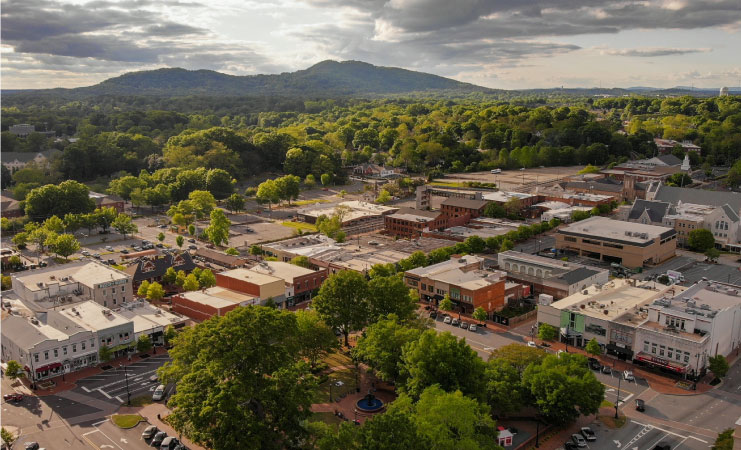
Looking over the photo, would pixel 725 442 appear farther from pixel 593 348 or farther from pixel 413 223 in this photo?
pixel 413 223

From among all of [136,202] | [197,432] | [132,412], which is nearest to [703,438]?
[197,432]

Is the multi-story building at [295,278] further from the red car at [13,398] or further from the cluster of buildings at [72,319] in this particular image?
the red car at [13,398]

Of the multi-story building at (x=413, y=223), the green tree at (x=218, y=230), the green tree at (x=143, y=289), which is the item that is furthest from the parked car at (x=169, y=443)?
the multi-story building at (x=413, y=223)

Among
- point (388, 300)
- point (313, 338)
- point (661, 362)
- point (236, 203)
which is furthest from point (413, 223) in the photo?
point (661, 362)

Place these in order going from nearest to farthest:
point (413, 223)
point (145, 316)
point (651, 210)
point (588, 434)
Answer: point (588, 434) → point (145, 316) → point (651, 210) → point (413, 223)

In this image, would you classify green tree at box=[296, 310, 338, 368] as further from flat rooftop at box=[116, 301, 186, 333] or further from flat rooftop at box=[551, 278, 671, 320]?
flat rooftop at box=[551, 278, 671, 320]

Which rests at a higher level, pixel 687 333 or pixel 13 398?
pixel 687 333

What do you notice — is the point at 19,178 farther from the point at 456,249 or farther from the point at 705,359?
the point at 705,359
